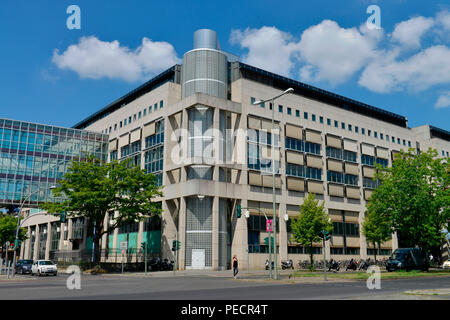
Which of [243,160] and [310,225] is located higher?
[243,160]

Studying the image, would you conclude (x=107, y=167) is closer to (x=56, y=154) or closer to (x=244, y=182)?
(x=244, y=182)

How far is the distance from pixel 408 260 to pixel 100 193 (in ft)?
103

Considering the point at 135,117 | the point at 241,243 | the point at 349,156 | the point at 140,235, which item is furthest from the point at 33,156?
the point at 349,156

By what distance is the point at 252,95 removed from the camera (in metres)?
56.1

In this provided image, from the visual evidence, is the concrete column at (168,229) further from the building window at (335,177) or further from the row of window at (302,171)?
the building window at (335,177)

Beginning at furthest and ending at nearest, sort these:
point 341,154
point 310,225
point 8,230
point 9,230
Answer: point 9,230 < point 8,230 < point 341,154 < point 310,225

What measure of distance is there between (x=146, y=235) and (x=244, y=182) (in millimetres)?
15474

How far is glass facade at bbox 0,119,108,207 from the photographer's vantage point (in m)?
62.2

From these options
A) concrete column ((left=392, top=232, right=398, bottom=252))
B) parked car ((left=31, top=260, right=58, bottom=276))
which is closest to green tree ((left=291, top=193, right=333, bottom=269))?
parked car ((left=31, top=260, right=58, bottom=276))

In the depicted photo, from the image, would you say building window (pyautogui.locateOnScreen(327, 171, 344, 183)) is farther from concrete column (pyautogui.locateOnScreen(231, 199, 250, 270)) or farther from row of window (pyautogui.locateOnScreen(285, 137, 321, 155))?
concrete column (pyautogui.locateOnScreen(231, 199, 250, 270))

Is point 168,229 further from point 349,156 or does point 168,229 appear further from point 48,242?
point 48,242

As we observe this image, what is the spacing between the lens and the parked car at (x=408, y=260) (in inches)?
1548

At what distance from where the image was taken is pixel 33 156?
64.6m

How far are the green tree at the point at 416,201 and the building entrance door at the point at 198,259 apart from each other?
63.6 feet
